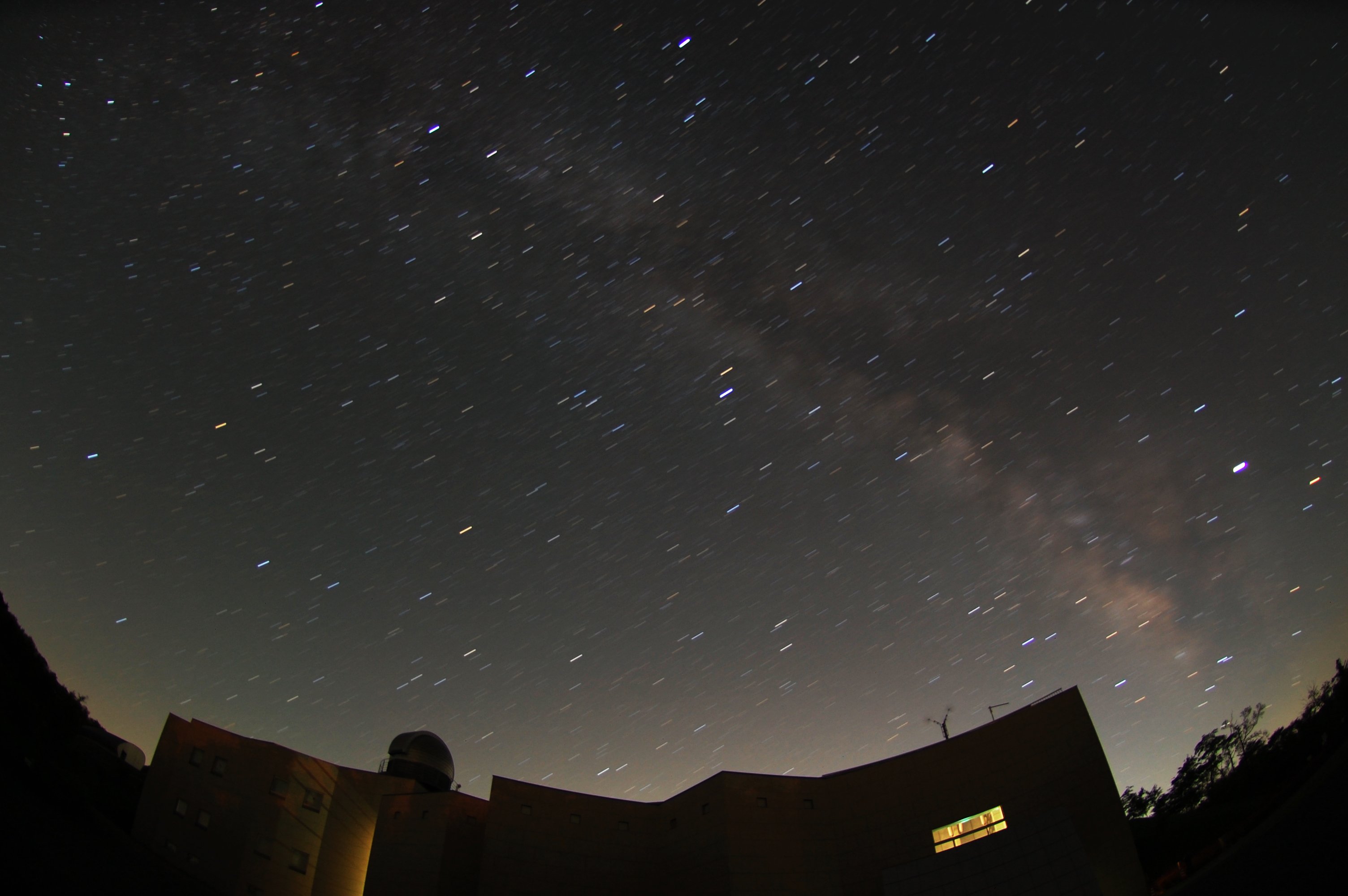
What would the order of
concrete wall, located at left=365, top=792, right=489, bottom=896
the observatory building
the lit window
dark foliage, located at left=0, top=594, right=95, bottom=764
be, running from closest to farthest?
dark foliage, located at left=0, top=594, right=95, bottom=764 < the observatory building < the lit window < concrete wall, located at left=365, top=792, right=489, bottom=896

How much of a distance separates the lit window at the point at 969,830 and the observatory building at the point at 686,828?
5cm

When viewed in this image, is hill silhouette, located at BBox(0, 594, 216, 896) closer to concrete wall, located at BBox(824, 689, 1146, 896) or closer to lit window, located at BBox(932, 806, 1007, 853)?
concrete wall, located at BBox(824, 689, 1146, 896)

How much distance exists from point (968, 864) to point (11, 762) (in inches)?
988

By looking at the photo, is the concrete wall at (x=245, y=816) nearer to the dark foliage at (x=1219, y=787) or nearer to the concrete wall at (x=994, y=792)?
the concrete wall at (x=994, y=792)

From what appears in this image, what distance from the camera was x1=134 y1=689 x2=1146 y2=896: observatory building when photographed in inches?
856

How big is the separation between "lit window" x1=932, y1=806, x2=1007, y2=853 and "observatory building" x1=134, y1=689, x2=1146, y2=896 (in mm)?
51

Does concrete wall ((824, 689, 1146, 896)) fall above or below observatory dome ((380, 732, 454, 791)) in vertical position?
below

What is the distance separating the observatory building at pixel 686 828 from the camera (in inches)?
856

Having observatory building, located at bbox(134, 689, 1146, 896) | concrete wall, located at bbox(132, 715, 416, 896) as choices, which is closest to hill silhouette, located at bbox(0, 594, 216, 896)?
concrete wall, located at bbox(132, 715, 416, 896)

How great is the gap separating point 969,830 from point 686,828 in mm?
9665

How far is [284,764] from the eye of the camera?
2552 cm

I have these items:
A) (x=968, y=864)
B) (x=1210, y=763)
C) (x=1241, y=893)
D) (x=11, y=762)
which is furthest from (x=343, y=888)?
(x=1210, y=763)

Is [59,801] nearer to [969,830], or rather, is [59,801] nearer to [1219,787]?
[969,830]

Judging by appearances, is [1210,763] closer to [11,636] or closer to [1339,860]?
[1339,860]
